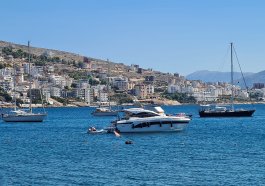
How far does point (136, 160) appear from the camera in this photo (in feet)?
149

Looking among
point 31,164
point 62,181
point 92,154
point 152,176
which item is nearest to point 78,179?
point 62,181

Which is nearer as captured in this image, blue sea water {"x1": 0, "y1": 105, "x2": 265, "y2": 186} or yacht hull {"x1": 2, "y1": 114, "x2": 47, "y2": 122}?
blue sea water {"x1": 0, "y1": 105, "x2": 265, "y2": 186}

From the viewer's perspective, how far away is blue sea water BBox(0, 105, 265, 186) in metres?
37.4

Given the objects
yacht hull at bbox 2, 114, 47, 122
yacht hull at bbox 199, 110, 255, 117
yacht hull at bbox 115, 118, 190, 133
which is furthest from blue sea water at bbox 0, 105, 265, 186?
yacht hull at bbox 199, 110, 255, 117

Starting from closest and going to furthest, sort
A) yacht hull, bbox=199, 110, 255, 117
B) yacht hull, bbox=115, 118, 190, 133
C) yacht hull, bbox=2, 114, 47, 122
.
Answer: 1. yacht hull, bbox=115, 118, 190, 133
2. yacht hull, bbox=2, 114, 47, 122
3. yacht hull, bbox=199, 110, 255, 117

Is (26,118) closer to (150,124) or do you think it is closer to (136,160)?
(150,124)

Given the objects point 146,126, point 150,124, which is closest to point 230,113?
point 150,124

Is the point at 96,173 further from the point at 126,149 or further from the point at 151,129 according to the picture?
the point at 151,129

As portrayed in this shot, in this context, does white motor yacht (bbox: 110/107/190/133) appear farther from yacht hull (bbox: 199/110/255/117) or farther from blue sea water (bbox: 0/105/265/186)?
yacht hull (bbox: 199/110/255/117)

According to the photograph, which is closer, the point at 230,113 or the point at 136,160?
the point at 136,160

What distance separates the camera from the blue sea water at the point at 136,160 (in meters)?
37.4

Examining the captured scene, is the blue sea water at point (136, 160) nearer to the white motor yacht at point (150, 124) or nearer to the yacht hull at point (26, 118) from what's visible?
the white motor yacht at point (150, 124)

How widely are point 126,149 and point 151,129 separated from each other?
1576cm

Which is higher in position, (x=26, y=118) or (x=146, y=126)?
(x=26, y=118)
